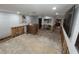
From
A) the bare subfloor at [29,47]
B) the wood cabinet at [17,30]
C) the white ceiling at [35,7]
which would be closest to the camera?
the white ceiling at [35,7]

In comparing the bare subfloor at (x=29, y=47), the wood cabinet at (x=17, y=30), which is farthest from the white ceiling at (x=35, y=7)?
the wood cabinet at (x=17, y=30)

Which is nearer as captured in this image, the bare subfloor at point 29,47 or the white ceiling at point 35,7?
the white ceiling at point 35,7

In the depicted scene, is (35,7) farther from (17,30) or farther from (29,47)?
(17,30)

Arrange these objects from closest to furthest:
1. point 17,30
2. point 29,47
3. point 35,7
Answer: point 35,7, point 29,47, point 17,30

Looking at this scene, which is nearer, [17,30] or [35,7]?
[35,7]

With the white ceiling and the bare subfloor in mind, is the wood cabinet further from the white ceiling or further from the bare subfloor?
the white ceiling

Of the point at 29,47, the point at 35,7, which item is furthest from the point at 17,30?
the point at 35,7

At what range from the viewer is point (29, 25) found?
9.20 meters

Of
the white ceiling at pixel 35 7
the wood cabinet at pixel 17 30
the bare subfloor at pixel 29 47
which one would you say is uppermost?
the white ceiling at pixel 35 7

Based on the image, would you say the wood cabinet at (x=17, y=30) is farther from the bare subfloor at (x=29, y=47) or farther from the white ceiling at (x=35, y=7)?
the white ceiling at (x=35, y=7)
